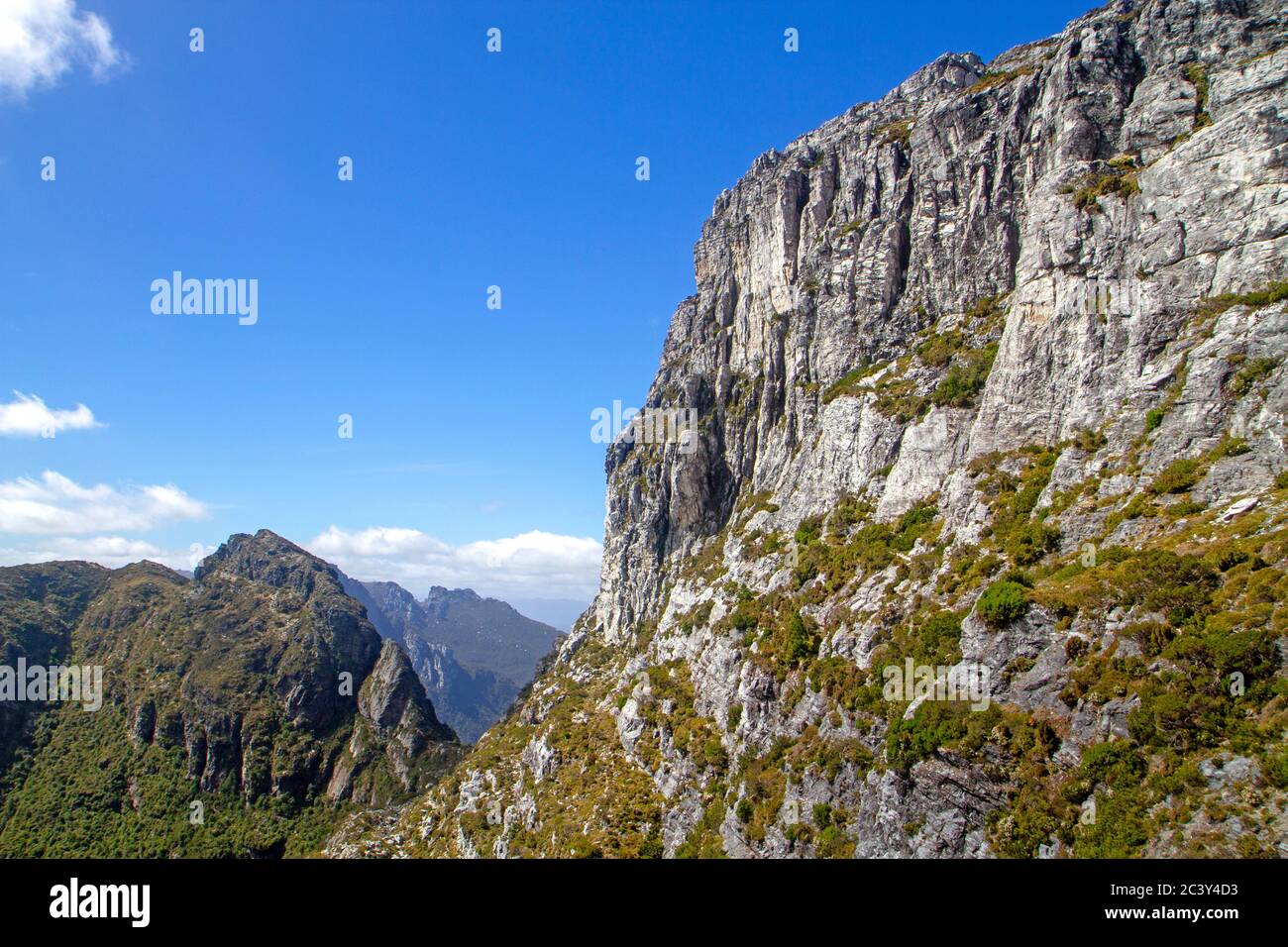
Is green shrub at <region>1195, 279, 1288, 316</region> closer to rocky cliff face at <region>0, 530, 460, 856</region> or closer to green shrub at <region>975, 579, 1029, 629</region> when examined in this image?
green shrub at <region>975, 579, 1029, 629</region>

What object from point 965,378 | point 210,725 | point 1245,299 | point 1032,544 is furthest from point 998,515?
point 210,725

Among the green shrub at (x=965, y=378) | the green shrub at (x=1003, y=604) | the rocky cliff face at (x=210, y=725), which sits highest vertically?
the green shrub at (x=965, y=378)

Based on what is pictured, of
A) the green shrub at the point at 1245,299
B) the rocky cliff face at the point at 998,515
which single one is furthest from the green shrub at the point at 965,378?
the green shrub at the point at 1245,299

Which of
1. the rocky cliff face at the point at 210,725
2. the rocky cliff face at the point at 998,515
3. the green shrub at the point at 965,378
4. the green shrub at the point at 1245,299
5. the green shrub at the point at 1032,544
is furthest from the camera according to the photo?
the rocky cliff face at the point at 210,725

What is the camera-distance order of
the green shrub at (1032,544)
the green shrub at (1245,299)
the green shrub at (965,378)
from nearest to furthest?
the green shrub at (1245,299) → the green shrub at (1032,544) → the green shrub at (965,378)

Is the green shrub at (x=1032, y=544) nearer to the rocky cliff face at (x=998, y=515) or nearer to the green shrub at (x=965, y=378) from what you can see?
the rocky cliff face at (x=998, y=515)

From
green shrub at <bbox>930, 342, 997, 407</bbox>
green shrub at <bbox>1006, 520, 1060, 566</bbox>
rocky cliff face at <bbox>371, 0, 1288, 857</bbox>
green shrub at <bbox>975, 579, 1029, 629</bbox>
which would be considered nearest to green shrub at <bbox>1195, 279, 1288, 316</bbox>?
rocky cliff face at <bbox>371, 0, 1288, 857</bbox>

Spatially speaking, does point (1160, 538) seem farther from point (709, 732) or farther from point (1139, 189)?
point (709, 732)
